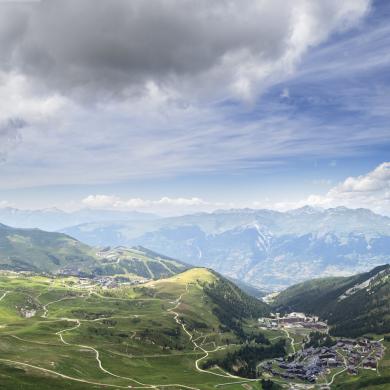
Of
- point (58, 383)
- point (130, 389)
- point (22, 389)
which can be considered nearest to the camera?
point (22, 389)

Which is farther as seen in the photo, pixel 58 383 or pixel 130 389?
pixel 130 389

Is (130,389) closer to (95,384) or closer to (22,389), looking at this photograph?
(95,384)

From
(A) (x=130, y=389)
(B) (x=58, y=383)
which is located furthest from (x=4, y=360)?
(A) (x=130, y=389)

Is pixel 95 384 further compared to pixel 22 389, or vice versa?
pixel 95 384

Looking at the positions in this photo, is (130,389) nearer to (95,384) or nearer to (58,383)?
(95,384)

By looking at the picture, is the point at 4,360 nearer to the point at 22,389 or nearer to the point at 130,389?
the point at 22,389

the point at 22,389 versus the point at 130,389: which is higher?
the point at 22,389

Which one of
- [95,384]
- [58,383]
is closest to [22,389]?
[58,383]

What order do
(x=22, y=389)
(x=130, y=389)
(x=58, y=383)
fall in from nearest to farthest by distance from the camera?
(x=22, y=389)
(x=58, y=383)
(x=130, y=389)
